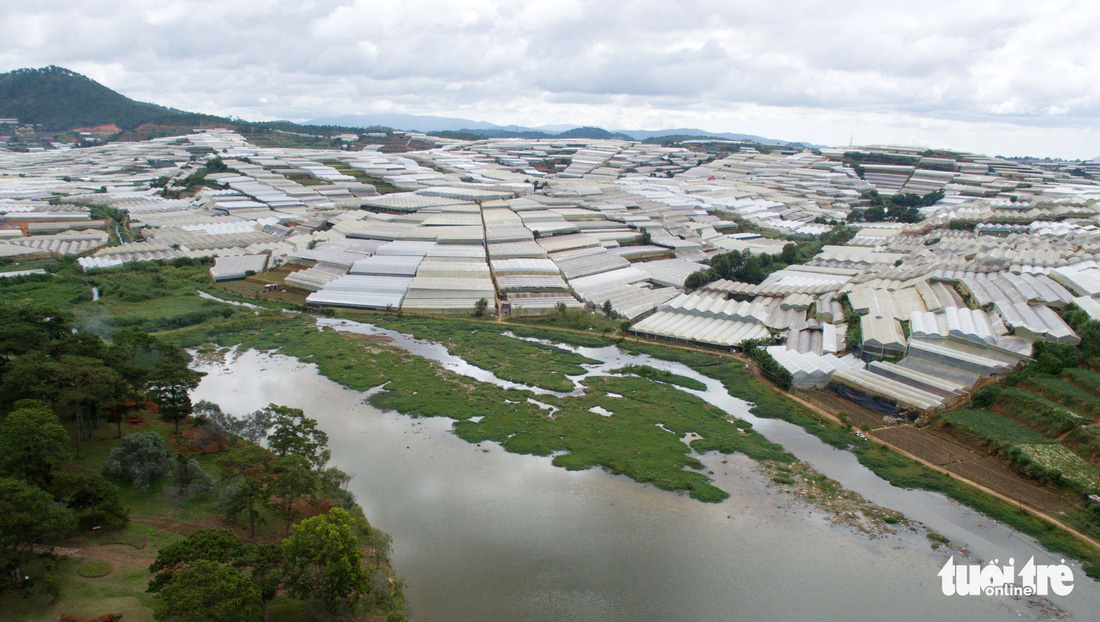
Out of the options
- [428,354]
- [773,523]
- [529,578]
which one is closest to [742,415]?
[773,523]

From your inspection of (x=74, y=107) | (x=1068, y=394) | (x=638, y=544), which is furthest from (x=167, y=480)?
(x=74, y=107)

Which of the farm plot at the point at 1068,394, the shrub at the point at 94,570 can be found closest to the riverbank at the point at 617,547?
the shrub at the point at 94,570

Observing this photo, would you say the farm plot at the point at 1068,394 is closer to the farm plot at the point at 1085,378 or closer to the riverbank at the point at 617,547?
the farm plot at the point at 1085,378

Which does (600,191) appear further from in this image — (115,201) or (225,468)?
(225,468)

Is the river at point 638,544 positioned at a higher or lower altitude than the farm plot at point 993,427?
lower

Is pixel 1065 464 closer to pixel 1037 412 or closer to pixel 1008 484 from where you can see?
A: pixel 1008 484

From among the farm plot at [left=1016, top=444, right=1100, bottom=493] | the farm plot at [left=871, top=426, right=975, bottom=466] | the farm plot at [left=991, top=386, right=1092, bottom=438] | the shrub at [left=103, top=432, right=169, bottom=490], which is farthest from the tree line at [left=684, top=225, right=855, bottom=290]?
the shrub at [left=103, top=432, right=169, bottom=490]
